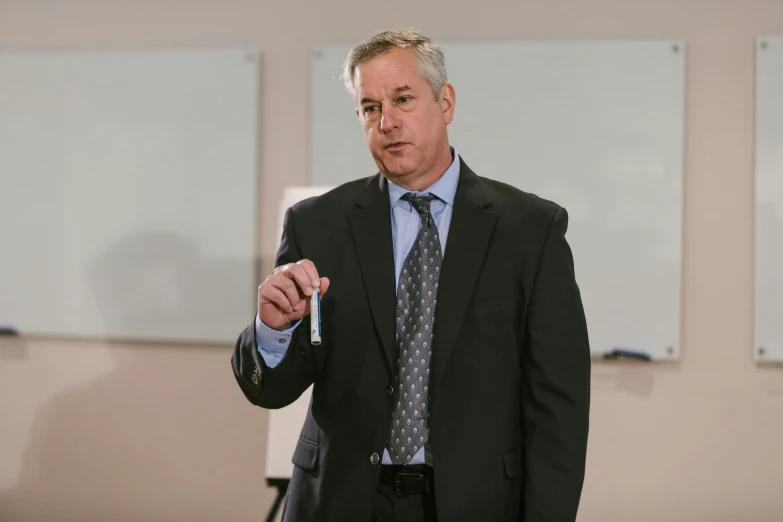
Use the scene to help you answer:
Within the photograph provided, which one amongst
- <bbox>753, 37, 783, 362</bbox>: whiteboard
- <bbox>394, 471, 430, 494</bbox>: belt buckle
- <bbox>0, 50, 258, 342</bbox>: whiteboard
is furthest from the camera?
<bbox>0, 50, 258, 342</bbox>: whiteboard

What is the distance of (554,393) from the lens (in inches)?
59.8

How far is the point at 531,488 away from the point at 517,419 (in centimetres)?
13

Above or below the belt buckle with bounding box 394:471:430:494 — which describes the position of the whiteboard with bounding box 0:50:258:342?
above

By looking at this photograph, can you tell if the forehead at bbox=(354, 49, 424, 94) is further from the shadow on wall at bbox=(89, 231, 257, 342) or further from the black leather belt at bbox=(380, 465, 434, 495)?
the shadow on wall at bbox=(89, 231, 257, 342)

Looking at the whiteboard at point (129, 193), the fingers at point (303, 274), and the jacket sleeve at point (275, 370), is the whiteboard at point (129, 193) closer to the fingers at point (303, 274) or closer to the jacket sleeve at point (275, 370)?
the jacket sleeve at point (275, 370)

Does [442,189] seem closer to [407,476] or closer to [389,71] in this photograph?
[389,71]

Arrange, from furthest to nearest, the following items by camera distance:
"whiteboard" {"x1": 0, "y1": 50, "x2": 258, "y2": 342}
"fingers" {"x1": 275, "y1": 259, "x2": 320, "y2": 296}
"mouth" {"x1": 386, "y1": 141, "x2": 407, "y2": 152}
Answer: "whiteboard" {"x1": 0, "y1": 50, "x2": 258, "y2": 342} → "mouth" {"x1": 386, "y1": 141, "x2": 407, "y2": 152} → "fingers" {"x1": 275, "y1": 259, "x2": 320, "y2": 296}

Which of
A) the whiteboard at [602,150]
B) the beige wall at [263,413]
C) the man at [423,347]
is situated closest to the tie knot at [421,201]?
the man at [423,347]

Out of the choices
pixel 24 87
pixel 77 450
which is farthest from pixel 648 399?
pixel 24 87

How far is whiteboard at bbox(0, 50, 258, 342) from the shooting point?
10.8 feet

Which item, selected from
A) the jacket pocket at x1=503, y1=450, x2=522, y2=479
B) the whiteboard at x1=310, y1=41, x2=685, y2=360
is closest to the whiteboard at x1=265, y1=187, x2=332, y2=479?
the whiteboard at x1=310, y1=41, x2=685, y2=360

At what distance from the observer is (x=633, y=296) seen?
3.07 metres

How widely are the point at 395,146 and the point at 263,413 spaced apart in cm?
198

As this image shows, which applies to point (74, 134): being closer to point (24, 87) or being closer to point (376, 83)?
point (24, 87)
